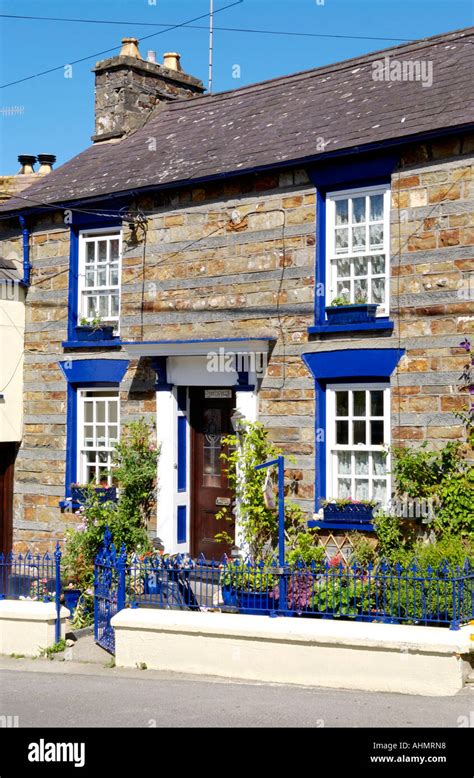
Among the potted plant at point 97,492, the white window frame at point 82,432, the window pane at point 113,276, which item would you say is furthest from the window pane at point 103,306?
the potted plant at point 97,492

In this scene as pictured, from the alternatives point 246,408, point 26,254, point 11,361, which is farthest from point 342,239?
point 11,361

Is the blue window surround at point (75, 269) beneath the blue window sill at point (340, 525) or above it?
above

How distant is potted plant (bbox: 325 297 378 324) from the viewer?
12.4 meters

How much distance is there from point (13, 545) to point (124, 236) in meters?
5.14

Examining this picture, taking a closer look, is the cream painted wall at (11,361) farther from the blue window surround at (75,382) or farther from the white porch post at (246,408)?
the white porch post at (246,408)

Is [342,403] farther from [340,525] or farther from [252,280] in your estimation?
[252,280]

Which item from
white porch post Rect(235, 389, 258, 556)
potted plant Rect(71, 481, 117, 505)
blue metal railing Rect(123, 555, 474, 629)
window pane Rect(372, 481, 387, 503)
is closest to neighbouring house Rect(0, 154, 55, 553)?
potted plant Rect(71, 481, 117, 505)

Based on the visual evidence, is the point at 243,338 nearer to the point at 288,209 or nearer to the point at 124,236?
the point at 288,209

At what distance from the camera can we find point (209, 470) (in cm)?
1459

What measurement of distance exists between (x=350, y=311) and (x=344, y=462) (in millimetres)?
1887

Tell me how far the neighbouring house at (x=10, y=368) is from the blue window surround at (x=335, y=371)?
5.28m

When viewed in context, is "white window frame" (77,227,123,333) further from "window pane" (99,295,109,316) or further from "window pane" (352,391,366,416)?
"window pane" (352,391,366,416)

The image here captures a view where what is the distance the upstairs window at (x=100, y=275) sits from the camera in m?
15.2

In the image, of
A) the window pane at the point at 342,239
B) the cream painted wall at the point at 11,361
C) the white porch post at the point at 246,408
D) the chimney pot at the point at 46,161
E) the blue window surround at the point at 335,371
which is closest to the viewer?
the blue window surround at the point at 335,371
